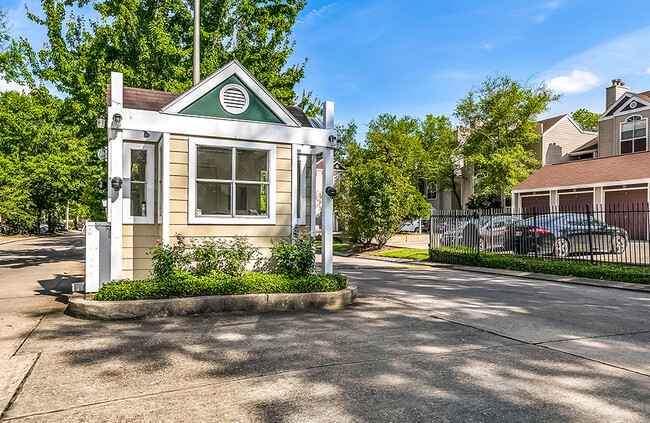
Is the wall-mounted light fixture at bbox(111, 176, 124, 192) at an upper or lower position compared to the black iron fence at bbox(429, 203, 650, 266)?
upper

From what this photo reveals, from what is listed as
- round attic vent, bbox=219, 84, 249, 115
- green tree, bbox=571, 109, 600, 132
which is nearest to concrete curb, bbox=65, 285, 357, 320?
round attic vent, bbox=219, 84, 249, 115

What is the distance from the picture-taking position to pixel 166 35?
14820 millimetres

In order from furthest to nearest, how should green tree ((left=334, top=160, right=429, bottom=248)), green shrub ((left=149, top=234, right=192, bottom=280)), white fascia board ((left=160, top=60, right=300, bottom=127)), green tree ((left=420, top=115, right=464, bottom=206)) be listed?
1. green tree ((left=420, top=115, right=464, bottom=206))
2. green tree ((left=334, top=160, right=429, bottom=248))
3. white fascia board ((left=160, top=60, right=300, bottom=127))
4. green shrub ((left=149, top=234, right=192, bottom=280))

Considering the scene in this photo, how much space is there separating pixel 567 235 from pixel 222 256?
11671 mm

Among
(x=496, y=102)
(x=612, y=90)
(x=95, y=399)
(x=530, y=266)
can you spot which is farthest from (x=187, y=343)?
(x=612, y=90)

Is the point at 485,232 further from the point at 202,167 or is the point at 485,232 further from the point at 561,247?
the point at 202,167

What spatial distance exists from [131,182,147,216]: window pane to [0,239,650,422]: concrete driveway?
2.24 meters

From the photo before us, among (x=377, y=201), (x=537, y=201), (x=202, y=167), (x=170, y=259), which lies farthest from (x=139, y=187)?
(x=537, y=201)

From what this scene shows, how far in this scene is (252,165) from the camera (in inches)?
340

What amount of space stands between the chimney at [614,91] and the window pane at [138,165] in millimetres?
34322

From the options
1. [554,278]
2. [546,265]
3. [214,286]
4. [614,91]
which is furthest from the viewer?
[614,91]

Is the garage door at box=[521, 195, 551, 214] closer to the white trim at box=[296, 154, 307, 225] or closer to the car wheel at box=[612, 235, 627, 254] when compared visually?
the car wheel at box=[612, 235, 627, 254]

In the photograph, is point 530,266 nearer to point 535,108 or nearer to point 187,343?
point 187,343

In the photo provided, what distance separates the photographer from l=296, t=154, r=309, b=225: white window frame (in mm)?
9234
